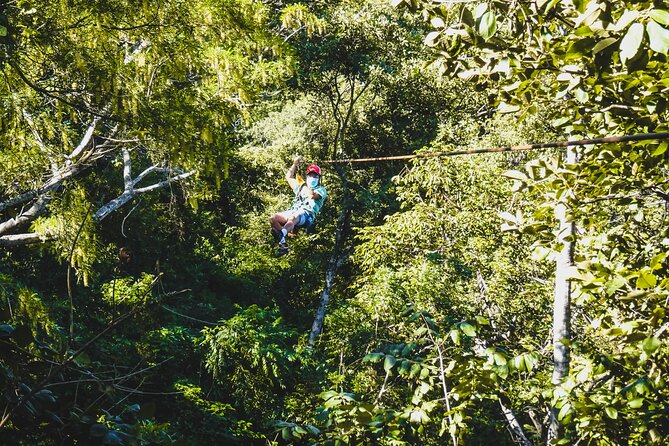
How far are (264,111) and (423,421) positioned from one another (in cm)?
1181

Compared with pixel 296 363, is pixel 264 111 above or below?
above

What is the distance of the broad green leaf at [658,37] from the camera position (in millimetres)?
1178

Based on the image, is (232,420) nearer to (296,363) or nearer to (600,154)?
(296,363)

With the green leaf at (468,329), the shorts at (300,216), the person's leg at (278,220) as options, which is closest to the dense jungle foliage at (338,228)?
the green leaf at (468,329)

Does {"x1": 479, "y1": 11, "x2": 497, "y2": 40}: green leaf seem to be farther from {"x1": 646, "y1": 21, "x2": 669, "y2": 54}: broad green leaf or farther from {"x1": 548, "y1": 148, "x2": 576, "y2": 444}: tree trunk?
{"x1": 548, "y1": 148, "x2": 576, "y2": 444}: tree trunk

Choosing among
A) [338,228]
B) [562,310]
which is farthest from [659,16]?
[338,228]

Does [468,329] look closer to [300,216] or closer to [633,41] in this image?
[633,41]

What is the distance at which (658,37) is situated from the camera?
1.19 metres

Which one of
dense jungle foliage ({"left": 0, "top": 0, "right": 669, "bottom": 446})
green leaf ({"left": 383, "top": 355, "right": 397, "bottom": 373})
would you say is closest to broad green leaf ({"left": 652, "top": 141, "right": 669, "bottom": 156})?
dense jungle foliage ({"left": 0, "top": 0, "right": 669, "bottom": 446})

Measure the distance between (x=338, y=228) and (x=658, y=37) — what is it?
11.2 m

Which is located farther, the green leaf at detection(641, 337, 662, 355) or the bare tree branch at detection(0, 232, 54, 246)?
the bare tree branch at detection(0, 232, 54, 246)

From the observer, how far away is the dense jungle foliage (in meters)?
1.87

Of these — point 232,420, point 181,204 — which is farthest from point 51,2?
point 181,204

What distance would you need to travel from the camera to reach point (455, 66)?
239 cm
